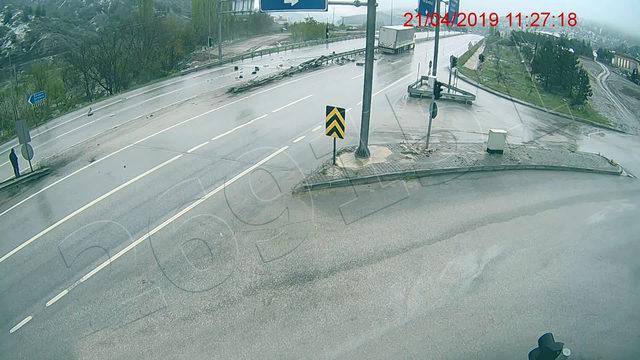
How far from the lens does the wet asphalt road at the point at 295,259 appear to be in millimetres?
8031

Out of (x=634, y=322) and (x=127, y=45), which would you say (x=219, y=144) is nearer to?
(x=634, y=322)

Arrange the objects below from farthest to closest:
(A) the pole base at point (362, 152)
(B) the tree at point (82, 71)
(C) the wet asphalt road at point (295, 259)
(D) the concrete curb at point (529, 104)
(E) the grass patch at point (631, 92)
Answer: (E) the grass patch at point (631, 92), (B) the tree at point (82, 71), (D) the concrete curb at point (529, 104), (A) the pole base at point (362, 152), (C) the wet asphalt road at point (295, 259)

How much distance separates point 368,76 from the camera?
14891mm

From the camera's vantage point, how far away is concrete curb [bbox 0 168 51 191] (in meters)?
15.1

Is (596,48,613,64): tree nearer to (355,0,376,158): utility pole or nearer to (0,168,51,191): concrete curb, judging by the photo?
(355,0,376,158): utility pole

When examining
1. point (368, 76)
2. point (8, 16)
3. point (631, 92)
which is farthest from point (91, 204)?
point (8, 16)

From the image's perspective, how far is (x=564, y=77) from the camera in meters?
33.5

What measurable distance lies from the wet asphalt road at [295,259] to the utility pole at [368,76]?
176 centimetres

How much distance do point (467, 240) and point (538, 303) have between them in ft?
8.19

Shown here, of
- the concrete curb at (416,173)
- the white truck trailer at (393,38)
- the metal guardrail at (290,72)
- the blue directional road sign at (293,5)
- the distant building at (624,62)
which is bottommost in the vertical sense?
the distant building at (624,62)

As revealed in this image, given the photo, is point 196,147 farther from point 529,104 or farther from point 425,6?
point 529,104

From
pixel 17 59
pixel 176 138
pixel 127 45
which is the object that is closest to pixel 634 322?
pixel 176 138

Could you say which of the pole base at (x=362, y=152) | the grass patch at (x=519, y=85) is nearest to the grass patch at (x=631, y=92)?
the grass patch at (x=519, y=85)

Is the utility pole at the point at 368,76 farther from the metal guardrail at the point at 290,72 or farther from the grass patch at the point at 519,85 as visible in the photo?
the grass patch at the point at 519,85
